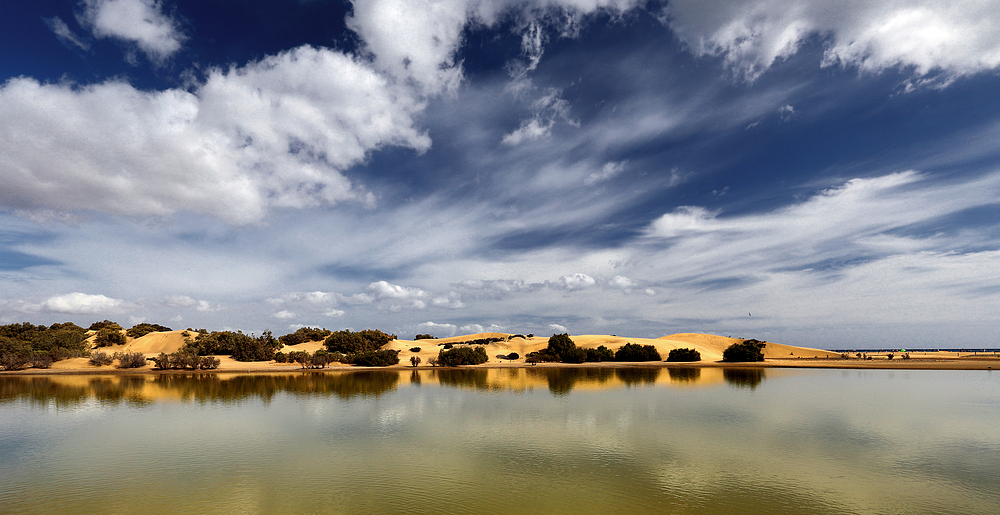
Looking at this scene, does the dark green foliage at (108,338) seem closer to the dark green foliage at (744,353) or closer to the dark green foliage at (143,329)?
the dark green foliage at (143,329)

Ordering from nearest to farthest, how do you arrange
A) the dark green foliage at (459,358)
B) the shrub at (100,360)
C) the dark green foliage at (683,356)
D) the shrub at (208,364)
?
the shrub at (208,364), the shrub at (100,360), the dark green foliage at (459,358), the dark green foliage at (683,356)

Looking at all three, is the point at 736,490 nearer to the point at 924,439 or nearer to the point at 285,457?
the point at 924,439

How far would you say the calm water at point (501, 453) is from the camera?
46.0ft

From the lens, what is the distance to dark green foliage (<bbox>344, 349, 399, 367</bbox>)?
66438mm

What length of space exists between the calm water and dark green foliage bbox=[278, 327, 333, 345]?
1960 inches

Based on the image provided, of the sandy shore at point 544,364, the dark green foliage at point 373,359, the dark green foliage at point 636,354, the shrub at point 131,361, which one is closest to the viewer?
the shrub at point 131,361

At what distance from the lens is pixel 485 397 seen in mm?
34438

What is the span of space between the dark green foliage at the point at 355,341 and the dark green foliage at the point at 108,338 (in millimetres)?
33316

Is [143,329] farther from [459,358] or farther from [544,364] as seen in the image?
[544,364]

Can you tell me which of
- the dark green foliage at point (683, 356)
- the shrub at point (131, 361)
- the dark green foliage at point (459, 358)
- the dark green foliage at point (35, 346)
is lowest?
the dark green foliage at point (683, 356)

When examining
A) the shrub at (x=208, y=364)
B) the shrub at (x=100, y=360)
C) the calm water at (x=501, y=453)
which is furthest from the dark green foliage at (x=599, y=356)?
the shrub at (x=100, y=360)

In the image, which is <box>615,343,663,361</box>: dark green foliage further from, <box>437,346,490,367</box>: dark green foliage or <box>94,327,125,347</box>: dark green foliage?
<box>94,327,125,347</box>: dark green foliage

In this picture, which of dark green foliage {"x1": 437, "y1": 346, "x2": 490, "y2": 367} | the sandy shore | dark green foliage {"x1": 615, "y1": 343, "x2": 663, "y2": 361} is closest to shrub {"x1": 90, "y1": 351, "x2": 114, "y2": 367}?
the sandy shore

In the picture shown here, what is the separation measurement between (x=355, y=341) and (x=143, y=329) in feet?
140
